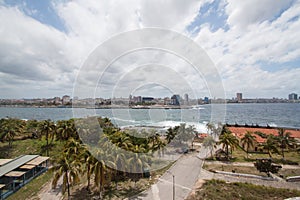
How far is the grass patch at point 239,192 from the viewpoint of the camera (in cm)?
1252

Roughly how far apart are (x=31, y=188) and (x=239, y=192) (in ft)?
57.6

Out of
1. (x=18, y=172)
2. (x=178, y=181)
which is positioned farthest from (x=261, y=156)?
(x=18, y=172)

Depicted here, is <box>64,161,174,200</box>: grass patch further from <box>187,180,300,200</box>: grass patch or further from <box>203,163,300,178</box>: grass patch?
<box>203,163,300,178</box>: grass patch

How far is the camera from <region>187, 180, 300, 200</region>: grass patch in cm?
1252

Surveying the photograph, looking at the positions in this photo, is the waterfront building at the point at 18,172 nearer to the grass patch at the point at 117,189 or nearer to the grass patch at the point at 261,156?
the grass patch at the point at 117,189

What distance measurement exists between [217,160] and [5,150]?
1140 inches

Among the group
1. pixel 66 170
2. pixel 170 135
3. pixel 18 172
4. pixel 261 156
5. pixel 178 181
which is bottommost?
pixel 261 156

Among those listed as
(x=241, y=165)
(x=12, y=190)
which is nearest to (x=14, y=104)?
(x=12, y=190)

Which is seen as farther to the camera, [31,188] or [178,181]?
[178,181]

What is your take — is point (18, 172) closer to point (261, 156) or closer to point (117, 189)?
point (117, 189)

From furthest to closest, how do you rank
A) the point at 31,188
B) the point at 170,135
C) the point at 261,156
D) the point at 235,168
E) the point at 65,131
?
1. the point at 170,135
2. the point at 65,131
3. the point at 261,156
4. the point at 235,168
5. the point at 31,188

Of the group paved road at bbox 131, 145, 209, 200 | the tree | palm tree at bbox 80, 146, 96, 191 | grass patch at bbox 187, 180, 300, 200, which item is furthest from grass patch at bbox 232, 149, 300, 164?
palm tree at bbox 80, 146, 96, 191

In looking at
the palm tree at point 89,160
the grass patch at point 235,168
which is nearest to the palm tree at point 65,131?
the palm tree at point 89,160

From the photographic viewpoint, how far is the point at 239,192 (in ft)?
43.4
